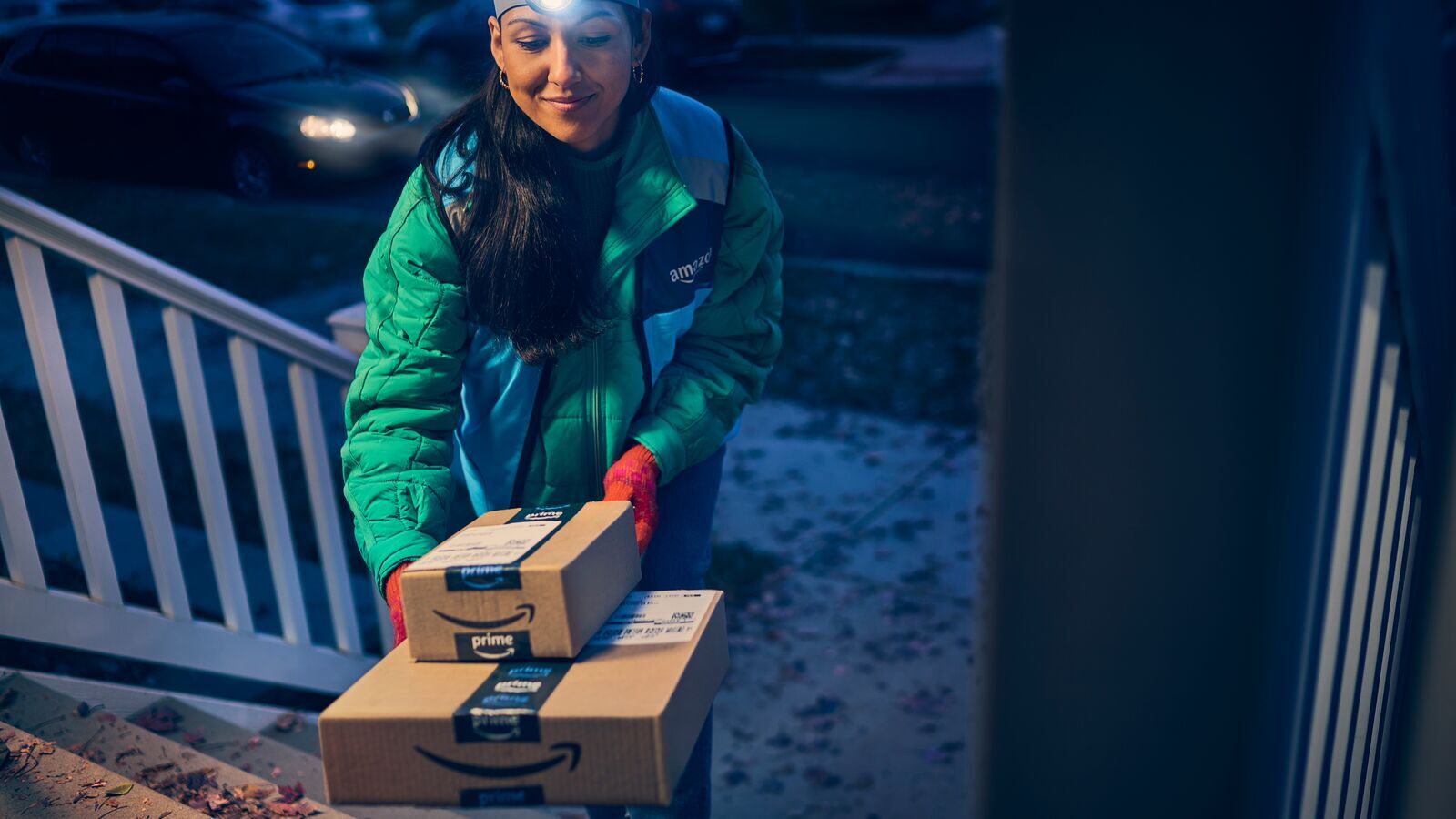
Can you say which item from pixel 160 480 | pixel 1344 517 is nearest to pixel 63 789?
pixel 160 480

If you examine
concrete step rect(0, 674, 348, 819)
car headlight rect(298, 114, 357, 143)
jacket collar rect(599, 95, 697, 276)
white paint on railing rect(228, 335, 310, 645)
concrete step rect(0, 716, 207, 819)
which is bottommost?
concrete step rect(0, 674, 348, 819)

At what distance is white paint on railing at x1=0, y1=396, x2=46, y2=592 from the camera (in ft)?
8.12

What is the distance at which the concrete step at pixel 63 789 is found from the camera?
7.30 feet

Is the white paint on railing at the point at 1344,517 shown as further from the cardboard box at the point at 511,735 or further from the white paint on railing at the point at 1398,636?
the cardboard box at the point at 511,735

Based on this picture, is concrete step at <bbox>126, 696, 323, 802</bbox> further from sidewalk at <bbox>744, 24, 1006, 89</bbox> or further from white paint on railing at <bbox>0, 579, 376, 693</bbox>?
sidewalk at <bbox>744, 24, 1006, 89</bbox>

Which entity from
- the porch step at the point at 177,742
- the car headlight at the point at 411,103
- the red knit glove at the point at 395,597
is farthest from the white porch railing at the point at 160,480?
the red knit glove at the point at 395,597

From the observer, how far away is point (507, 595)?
5.47ft

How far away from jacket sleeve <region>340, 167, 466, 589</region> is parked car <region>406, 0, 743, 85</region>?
314mm

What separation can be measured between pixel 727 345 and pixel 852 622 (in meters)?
2.20

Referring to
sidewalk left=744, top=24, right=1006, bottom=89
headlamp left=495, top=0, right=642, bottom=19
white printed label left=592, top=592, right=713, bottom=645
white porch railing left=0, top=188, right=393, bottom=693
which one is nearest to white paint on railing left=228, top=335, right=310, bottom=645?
white porch railing left=0, top=188, right=393, bottom=693

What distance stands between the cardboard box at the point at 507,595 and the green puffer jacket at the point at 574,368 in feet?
0.91

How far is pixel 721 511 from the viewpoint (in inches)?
207

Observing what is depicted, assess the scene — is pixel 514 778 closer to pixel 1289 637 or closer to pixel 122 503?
pixel 1289 637

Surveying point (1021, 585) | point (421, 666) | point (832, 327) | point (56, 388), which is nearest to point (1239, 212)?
point (1021, 585)
